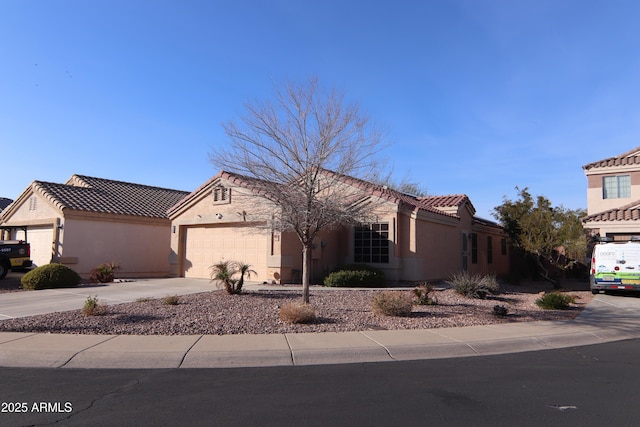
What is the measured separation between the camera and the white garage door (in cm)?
2258

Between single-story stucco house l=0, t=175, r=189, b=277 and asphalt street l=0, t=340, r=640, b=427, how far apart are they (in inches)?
638

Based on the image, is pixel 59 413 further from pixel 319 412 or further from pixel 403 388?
pixel 403 388

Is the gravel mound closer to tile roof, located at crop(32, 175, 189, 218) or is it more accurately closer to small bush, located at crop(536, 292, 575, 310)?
small bush, located at crop(536, 292, 575, 310)

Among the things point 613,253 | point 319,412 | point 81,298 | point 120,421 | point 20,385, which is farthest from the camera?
point 613,253

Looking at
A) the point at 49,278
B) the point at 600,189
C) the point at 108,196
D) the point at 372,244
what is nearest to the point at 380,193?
the point at 372,244

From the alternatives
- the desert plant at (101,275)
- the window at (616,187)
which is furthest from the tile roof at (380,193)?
the window at (616,187)

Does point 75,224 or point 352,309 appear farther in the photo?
point 75,224

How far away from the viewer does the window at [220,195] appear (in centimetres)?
2026

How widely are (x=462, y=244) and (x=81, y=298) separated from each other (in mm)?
16926

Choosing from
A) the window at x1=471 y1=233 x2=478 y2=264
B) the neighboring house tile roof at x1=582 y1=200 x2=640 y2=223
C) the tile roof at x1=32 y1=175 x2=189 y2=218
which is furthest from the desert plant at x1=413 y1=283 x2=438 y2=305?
the tile roof at x1=32 y1=175 x2=189 y2=218

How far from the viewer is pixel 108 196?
82.6 ft

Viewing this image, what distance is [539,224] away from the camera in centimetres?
2028

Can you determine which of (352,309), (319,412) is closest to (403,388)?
(319,412)

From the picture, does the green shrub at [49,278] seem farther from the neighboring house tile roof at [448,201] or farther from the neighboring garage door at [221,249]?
the neighboring house tile roof at [448,201]
